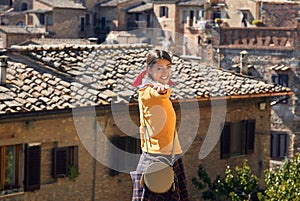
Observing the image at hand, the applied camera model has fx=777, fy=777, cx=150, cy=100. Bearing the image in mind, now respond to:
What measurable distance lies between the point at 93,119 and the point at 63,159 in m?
0.83

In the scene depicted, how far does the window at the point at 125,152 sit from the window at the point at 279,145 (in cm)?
1685

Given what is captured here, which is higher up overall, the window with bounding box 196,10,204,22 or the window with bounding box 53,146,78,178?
the window with bounding box 196,10,204,22

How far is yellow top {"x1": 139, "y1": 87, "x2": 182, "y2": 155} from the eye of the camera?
218 inches

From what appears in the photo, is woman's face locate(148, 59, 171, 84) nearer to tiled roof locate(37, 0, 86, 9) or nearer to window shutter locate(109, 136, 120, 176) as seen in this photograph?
window shutter locate(109, 136, 120, 176)

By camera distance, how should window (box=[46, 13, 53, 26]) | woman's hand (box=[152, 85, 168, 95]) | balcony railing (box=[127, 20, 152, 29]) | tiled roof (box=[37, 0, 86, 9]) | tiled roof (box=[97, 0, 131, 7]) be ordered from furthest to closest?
tiled roof (box=[97, 0, 131, 7]) → balcony railing (box=[127, 20, 152, 29]) → tiled roof (box=[37, 0, 86, 9]) → window (box=[46, 13, 53, 26]) → woman's hand (box=[152, 85, 168, 95])

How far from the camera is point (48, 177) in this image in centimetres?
1264

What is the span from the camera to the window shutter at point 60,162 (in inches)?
498

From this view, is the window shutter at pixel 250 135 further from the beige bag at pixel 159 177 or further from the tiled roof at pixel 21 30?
the tiled roof at pixel 21 30

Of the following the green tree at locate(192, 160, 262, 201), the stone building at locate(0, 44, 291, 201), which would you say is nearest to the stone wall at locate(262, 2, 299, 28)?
the stone building at locate(0, 44, 291, 201)

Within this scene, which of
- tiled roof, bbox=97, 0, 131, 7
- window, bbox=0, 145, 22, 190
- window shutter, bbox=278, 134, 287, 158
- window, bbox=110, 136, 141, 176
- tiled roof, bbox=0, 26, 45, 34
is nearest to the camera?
window, bbox=0, 145, 22, 190

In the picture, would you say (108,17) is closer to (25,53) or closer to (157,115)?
(25,53)

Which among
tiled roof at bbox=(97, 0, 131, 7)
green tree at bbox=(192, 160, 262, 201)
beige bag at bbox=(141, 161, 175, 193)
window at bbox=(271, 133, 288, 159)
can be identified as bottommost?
window at bbox=(271, 133, 288, 159)

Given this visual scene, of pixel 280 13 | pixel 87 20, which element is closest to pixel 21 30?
pixel 87 20

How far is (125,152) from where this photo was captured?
44.3ft
